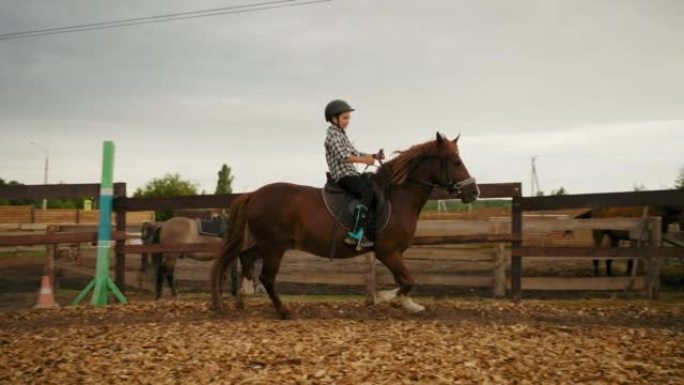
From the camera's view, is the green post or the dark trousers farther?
the green post

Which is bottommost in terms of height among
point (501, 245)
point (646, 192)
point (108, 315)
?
point (108, 315)

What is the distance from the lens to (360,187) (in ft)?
22.4

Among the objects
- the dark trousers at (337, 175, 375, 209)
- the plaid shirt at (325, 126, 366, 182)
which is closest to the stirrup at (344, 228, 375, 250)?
the dark trousers at (337, 175, 375, 209)

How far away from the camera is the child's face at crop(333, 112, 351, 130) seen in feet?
23.2

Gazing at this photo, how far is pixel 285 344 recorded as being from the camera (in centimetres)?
504

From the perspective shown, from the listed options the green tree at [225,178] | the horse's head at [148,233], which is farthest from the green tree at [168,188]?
the horse's head at [148,233]

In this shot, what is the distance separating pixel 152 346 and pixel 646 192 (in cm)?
661

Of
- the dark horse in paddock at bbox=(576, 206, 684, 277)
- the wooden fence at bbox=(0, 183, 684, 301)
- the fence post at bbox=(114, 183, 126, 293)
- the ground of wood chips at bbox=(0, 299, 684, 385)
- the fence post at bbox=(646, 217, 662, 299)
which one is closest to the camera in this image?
the ground of wood chips at bbox=(0, 299, 684, 385)

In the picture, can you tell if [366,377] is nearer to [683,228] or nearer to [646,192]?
[646,192]

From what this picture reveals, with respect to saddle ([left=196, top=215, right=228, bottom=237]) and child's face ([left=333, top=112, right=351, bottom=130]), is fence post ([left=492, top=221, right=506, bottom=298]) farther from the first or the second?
saddle ([left=196, top=215, right=228, bottom=237])

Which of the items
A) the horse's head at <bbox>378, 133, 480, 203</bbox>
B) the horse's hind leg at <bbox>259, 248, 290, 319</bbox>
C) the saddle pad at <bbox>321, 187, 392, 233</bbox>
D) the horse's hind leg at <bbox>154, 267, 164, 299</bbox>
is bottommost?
the horse's hind leg at <bbox>154, 267, 164, 299</bbox>

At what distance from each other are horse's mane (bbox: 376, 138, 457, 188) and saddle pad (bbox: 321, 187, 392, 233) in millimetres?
388

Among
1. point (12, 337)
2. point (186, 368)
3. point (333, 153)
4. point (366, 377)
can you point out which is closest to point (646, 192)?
point (333, 153)

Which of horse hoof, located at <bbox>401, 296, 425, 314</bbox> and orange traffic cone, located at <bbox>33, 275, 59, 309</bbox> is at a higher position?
horse hoof, located at <bbox>401, 296, 425, 314</bbox>
